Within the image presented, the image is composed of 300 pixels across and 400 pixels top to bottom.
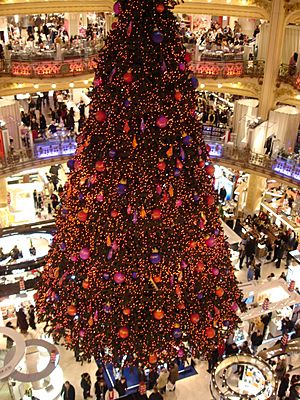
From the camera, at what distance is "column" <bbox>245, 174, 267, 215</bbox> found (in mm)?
22141

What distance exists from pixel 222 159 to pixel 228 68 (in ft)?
12.7

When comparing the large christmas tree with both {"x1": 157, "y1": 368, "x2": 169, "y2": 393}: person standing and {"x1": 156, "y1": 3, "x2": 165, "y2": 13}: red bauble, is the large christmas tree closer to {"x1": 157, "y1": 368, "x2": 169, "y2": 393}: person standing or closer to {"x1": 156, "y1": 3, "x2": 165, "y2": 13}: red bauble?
{"x1": 156, "y1": 3, "x2": 165, "y2": 13}: red bauble

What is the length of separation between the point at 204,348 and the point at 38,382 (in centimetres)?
535

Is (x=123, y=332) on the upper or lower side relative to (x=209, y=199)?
lower

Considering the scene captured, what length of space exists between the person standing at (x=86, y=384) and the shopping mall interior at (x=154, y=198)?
0.04 m

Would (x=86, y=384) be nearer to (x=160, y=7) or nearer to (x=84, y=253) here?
(x=84, y=253)

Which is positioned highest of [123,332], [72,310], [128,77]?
Answer: [128,77]

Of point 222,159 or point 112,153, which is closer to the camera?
point 112,153

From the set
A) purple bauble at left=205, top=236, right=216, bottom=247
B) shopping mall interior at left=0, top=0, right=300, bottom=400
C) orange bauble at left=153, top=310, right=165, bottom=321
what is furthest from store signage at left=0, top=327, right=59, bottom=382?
purple bauble at left=205, top=236, right=216, bottom=247

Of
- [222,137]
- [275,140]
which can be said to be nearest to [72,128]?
[222,137]

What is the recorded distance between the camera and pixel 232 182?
22703 millimetres

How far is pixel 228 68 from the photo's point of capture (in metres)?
20.8

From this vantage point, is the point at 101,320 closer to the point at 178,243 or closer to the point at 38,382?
the point at 178,243

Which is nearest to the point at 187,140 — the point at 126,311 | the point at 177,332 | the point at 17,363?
the point at 126,311
